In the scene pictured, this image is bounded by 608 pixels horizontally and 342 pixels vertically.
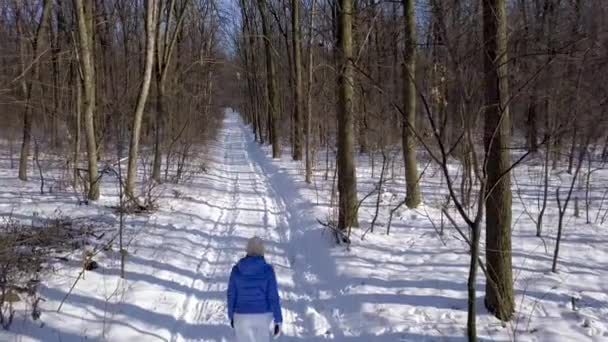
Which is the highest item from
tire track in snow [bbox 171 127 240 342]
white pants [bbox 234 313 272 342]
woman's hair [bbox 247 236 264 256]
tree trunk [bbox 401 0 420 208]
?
tree trunk [bbox 401 0 420 208]

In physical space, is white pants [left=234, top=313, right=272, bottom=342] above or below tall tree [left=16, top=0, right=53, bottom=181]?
below

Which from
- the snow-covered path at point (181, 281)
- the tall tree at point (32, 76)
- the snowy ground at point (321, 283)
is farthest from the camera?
the tall tree at point (32, 76)

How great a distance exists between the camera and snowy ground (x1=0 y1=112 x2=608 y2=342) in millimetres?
4875

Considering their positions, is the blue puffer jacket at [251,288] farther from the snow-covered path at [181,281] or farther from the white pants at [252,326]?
the snow-covered path at [181,281]

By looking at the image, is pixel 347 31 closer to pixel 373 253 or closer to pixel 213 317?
pixel 373 253

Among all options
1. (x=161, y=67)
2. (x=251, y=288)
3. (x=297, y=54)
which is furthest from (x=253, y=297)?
(x=297, y=54)

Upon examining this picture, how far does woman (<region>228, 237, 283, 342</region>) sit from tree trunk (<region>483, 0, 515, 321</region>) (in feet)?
7.23

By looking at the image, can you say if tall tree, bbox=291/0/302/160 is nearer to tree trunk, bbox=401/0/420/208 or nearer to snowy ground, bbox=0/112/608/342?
snowy ground, bbox=0/112/608/342

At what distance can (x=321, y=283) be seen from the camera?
265 inches

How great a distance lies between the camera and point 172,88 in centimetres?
1831

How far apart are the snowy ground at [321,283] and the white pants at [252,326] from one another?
35.0 inches

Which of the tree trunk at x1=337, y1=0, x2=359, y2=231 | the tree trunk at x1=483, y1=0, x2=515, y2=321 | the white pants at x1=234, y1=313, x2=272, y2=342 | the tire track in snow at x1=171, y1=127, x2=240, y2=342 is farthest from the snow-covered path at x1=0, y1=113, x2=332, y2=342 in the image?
the tree trunk at x1=483, y1=0, x2=515, y2=321

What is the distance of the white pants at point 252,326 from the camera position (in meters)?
4.16

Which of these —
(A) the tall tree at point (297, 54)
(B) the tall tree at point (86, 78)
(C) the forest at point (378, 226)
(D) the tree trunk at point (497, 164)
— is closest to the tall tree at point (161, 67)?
(C) the forest at point (378, 226)
